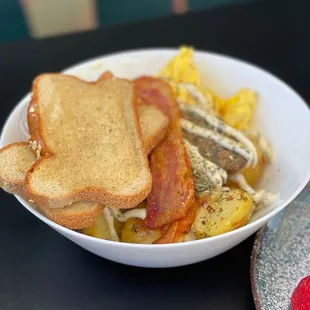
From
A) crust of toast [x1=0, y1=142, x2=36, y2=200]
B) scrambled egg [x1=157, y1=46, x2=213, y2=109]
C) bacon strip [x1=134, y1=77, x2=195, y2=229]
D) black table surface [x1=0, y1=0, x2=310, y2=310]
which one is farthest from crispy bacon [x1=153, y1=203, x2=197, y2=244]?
scrambled egg [x1=157, y1=46, x2=213, y2=109]

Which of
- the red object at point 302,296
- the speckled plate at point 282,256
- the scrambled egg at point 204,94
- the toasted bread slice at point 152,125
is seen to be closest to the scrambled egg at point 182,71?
the scrambled egg at point 204,94

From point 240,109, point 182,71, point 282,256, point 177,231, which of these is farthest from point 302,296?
point 182,71

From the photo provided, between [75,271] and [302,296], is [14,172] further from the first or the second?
[302,296]

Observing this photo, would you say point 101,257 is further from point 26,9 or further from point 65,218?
point 26,9

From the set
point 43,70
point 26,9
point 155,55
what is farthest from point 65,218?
point 26,9

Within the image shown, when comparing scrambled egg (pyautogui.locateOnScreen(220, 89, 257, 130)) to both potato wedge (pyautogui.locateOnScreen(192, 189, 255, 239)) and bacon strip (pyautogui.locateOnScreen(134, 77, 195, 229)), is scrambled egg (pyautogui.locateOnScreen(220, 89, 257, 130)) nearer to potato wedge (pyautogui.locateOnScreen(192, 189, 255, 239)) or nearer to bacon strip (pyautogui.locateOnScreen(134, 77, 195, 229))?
bacon strip (pyautogui.locateOnScreen(134, 77, 195, 229))

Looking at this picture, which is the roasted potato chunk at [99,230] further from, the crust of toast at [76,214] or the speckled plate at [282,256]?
the speckled plate at [282,256]
